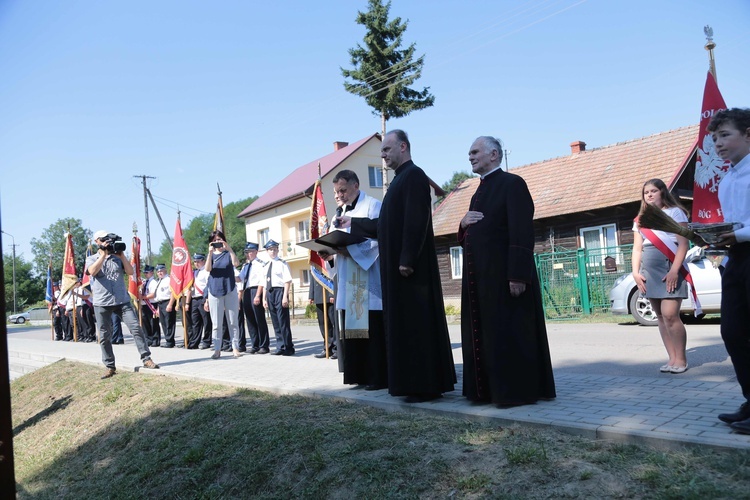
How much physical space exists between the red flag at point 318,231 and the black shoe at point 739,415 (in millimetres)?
5962

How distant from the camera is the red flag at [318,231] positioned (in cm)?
952

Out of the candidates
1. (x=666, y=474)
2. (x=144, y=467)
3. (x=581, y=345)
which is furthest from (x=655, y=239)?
(x=144, y=467)

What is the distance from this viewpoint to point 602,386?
5547mm

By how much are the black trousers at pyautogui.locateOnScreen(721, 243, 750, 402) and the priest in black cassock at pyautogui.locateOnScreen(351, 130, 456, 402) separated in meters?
2.24

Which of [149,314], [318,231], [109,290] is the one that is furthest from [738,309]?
[149,314]

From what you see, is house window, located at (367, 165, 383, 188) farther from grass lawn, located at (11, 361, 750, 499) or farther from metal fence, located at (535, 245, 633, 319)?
grass lawn, located at (11, 361, 750, 499)

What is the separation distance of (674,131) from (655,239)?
904 inches

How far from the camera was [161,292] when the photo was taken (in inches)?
633

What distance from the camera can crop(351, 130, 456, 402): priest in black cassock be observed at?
5324 mm

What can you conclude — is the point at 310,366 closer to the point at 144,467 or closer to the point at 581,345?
the point at 144,467

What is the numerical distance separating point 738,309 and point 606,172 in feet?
80.1

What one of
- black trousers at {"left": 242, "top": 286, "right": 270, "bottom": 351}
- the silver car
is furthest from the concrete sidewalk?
black trousers at {"left": 242, "top": 286, "right": 270, "bottom": 351}

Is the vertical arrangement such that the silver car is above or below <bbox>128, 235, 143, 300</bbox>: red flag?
below

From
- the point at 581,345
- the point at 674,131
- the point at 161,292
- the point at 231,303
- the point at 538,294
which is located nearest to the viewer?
the point at 538,294
